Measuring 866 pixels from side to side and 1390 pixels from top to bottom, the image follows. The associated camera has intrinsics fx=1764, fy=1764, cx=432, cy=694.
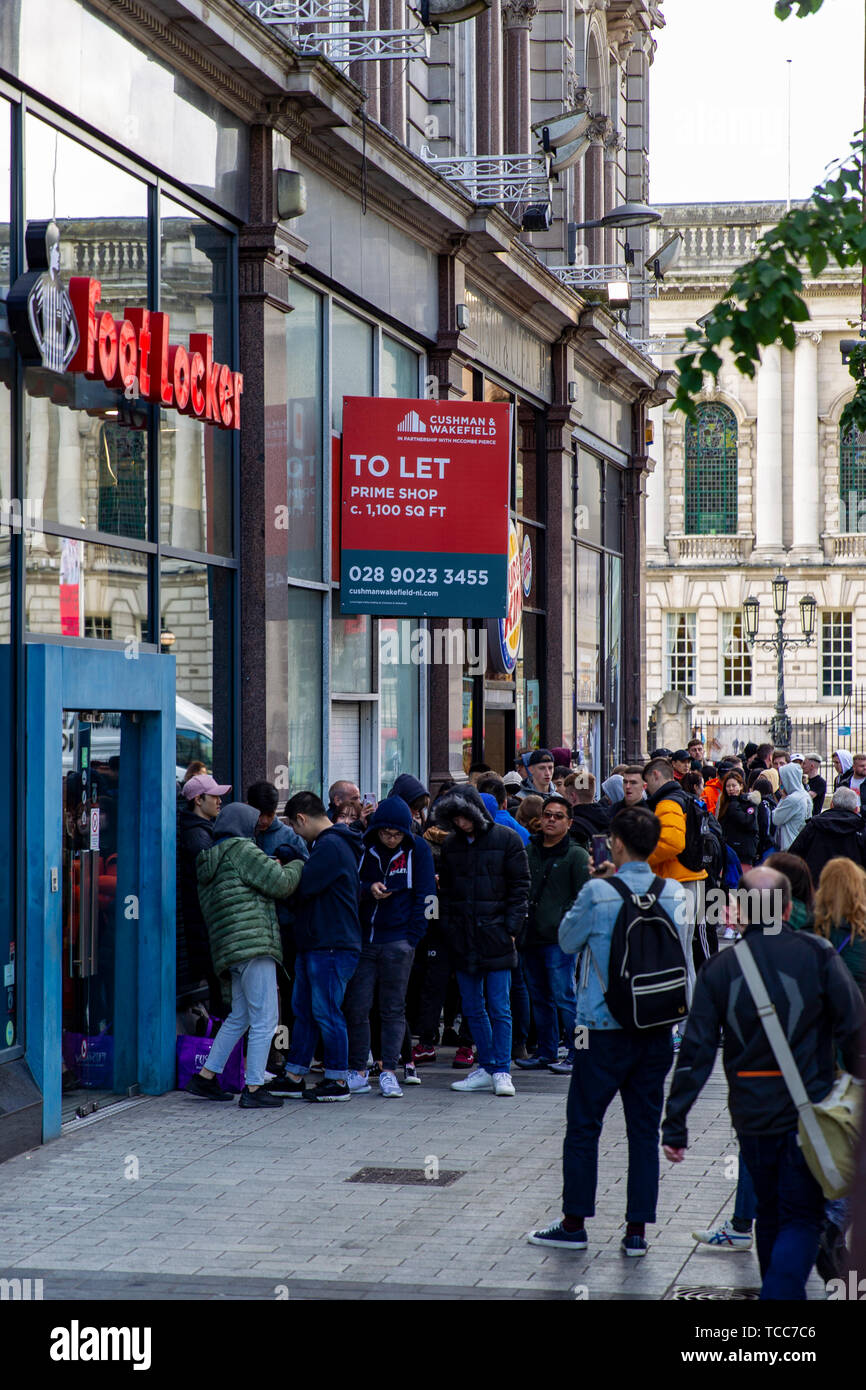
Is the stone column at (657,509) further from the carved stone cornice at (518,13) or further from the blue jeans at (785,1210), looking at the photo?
the blue jeans at (785,1210)

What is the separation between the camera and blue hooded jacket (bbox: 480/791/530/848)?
40.3 feet

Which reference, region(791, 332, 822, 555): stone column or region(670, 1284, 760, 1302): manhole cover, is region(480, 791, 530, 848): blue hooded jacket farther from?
region(791, 332, 822, 555): stone column

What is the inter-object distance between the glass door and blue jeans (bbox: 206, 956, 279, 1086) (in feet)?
2.33

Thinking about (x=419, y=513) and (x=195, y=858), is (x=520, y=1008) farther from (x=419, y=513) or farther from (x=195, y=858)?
(x=419, y=513)

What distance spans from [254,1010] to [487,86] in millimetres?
12728

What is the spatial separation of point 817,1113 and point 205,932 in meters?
5.92

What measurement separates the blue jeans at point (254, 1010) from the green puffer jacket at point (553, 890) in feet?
6.43

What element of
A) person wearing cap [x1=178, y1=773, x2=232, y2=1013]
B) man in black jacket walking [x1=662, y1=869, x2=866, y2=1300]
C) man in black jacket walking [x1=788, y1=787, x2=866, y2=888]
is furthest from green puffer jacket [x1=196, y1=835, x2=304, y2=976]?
man in black jacket walking [x1=662, y1=869, x2=866, y2=1300]

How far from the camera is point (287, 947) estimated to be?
1121 centimetres

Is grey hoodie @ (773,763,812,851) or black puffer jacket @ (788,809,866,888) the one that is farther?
grey hoodie @ (773,763,812,851)

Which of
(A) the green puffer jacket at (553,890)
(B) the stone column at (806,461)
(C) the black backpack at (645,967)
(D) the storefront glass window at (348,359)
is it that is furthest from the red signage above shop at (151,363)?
(B) the stone column at (806,461)

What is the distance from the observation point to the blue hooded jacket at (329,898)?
10.6 m
